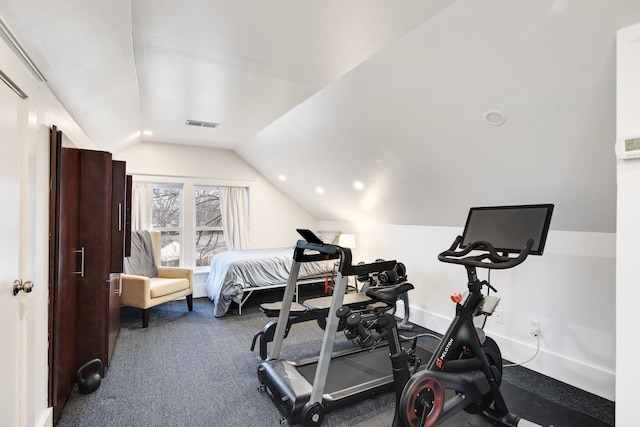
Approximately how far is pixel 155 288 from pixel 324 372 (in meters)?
2.71

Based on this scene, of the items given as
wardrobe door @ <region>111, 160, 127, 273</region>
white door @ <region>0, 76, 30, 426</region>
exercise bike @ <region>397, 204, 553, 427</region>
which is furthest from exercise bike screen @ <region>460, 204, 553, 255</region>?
wardrobe door @ <region>111, 160, 127, 273</region>

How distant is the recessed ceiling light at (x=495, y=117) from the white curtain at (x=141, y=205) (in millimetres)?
4799

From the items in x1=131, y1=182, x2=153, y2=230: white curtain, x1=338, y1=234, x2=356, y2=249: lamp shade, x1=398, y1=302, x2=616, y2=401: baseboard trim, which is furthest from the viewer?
x1=338, y1=234, x2=356, y2=249: lamp shade

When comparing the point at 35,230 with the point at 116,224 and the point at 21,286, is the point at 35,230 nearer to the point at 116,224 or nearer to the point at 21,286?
the point at 21,286

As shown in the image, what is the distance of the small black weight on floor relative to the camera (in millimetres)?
2498

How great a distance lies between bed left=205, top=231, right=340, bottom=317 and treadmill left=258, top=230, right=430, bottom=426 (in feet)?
5.86

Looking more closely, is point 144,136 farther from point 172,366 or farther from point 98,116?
point 172,366

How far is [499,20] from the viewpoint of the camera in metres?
1.78

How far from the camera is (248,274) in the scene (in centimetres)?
453

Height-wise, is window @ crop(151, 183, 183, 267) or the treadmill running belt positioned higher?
window @ crop(151, 183, 183, 267)

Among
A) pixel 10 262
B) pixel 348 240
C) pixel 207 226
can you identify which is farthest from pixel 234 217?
pixel 10 262

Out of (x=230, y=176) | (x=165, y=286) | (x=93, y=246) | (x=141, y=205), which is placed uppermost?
(x=230, y=176)

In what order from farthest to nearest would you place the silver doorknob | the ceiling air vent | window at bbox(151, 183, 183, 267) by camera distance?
window at bbox(151, 183, 183, 267) → the ceiling air vent → the silver doorknob

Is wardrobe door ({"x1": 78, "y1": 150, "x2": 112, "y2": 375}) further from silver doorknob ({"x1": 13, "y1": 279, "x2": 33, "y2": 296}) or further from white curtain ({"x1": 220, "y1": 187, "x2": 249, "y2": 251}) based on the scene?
white curtain ({"x1": 220, "y1": 187, "x2": 249, "y2": 251})
